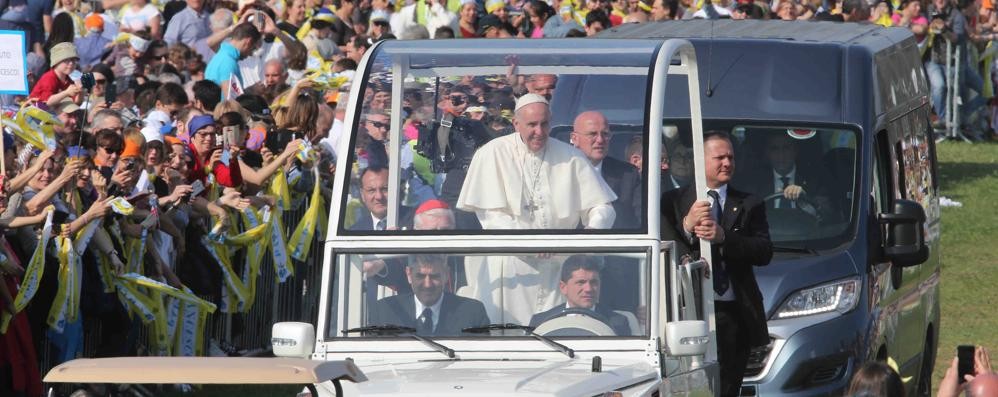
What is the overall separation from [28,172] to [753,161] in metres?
4.26

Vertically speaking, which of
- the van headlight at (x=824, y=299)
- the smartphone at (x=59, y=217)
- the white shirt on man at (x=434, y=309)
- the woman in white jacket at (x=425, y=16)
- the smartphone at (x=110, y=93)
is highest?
the woman in white jacket at (x=425, y=16)

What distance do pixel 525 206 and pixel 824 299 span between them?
10.1ft

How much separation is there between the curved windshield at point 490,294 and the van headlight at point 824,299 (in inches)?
116

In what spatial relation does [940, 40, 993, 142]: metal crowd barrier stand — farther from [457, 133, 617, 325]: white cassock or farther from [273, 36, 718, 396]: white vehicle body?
[457, 133, 617, 325]: white cassock

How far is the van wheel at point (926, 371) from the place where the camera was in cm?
1326

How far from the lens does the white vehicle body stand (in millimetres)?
7812

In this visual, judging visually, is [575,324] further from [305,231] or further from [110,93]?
[110,93]

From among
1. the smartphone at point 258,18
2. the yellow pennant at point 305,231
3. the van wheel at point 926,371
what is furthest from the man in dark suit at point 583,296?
the smartphone at point 258,18

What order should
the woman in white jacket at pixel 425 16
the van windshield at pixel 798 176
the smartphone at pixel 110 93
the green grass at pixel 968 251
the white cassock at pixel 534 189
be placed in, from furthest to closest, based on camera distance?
the woman in white jacket at pixel 425 16, the green grass at pixel 968 251, the smartphone at pixel 110 93, the van windshield at pixel 798 176, the white cassock at pixel 534 189

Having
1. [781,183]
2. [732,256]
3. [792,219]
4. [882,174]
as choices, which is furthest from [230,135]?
[732,256]

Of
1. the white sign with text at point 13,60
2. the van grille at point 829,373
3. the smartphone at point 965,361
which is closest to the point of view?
the smartphone at point 965,361

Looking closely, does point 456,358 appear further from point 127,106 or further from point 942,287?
point 942,287

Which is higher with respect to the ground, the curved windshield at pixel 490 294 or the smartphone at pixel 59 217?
the smartphone at pixel 59 217

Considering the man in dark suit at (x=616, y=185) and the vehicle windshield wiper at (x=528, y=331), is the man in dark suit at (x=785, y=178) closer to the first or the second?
the man in dark suit at (x=616, y=185)
